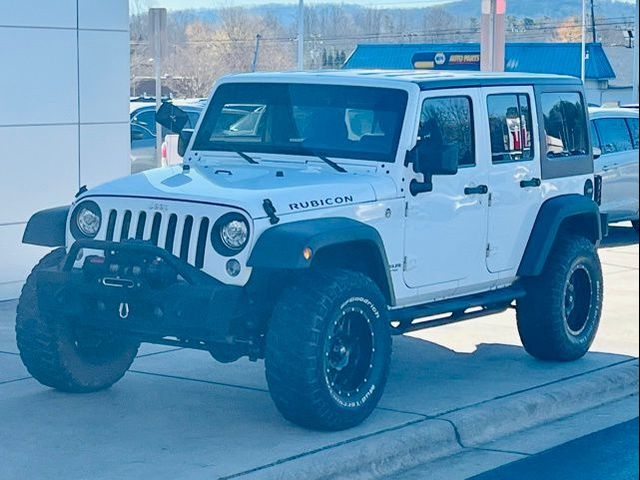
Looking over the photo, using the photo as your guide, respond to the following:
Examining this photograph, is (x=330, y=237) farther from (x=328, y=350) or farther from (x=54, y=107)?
(x=54, y=107)

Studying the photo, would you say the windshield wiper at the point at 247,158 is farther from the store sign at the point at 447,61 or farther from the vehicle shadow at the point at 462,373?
the store sign at the point at 447,61

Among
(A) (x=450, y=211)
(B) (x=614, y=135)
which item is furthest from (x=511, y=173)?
(B) (x=614, y=135)

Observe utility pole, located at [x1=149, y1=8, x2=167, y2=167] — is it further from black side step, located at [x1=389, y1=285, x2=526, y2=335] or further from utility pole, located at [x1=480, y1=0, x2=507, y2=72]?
black side step, located at [x1=389, y1=285, x2=526, y2=335]

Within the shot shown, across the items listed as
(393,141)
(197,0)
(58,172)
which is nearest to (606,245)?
(58,172)

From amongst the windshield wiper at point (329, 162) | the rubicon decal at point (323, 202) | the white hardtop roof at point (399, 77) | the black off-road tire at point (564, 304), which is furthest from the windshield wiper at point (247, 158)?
the black off-road tire at point (564, 304)

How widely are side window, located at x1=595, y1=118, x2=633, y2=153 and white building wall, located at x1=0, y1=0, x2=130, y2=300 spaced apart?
740 cm

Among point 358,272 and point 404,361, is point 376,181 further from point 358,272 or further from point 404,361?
point 404,361

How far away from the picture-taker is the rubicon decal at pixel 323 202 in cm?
748

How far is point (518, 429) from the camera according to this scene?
811 cm

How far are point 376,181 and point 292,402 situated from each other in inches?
60.2

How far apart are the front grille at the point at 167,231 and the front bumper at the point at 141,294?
114 mm

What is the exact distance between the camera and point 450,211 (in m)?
8.57

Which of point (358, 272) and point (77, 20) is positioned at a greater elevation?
point (77, 20)

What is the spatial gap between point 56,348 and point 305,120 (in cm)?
213
